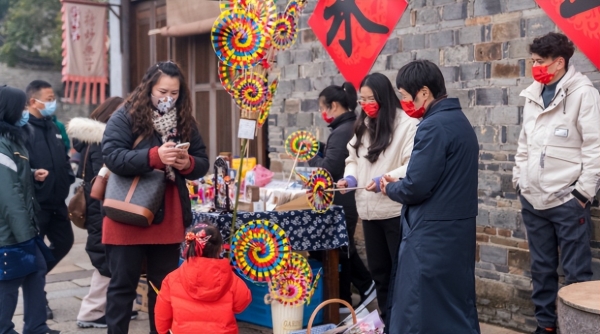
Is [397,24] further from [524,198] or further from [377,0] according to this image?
[524,198]

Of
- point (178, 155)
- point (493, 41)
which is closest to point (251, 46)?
point (178, 155)

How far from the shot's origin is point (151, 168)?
4344mm

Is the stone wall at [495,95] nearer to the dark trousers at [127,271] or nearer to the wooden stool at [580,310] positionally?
the wooden stool at [580,310]

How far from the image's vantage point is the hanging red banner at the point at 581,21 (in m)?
4.85

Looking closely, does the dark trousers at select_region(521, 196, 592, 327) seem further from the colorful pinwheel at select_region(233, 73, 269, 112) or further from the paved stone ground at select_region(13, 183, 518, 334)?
the colorful pinwheel at select_region(233, 73, 269, 112)

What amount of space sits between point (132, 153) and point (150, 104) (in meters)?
0.35

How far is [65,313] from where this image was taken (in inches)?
243

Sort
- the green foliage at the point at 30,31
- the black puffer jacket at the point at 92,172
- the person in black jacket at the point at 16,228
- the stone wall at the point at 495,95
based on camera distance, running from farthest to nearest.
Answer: the green foliage at the point at 30,31 → the black puffer jacket at the point at 92,172 → the stone wall at the point at 495,95 → the person in black jacket at the point at 16,228

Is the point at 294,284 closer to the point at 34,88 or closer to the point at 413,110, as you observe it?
the point at 413,110

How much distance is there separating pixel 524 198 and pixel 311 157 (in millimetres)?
1631

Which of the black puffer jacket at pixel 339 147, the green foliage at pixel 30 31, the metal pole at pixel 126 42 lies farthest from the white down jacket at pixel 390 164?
the green foliage at pixel 30 31

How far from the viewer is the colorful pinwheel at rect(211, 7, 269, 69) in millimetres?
4312

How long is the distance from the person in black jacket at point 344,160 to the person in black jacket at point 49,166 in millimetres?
2039

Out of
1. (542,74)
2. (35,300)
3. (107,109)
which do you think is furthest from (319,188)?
(35,300)
